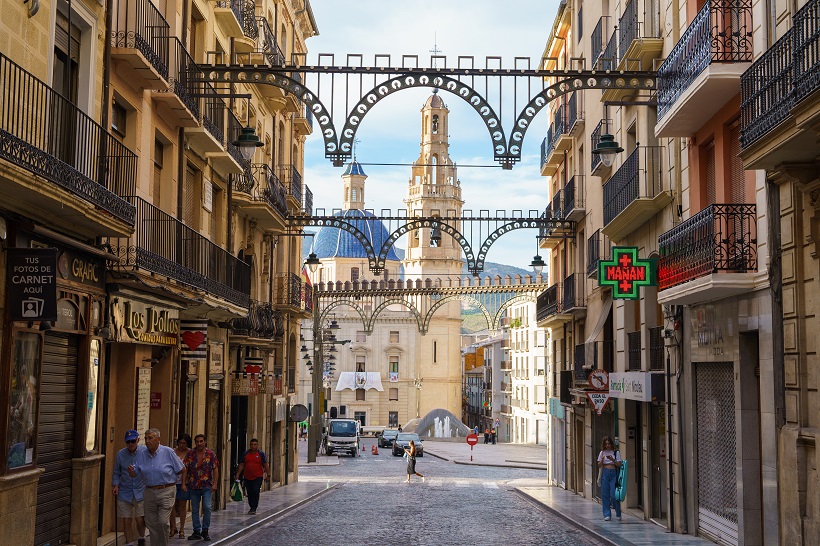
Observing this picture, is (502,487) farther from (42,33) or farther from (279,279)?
(42,33)

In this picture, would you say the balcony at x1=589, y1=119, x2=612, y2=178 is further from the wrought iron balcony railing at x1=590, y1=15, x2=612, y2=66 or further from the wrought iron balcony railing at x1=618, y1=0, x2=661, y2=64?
the wrought iron balcony railing at x1=618, y1=0, x2=661, y2=64

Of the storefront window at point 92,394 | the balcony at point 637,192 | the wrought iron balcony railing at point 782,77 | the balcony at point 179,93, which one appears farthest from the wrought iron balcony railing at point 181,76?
the wrought iron balcony railing at point 782,77

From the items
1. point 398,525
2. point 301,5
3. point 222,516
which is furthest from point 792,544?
point 301,5

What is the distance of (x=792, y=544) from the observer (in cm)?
1292

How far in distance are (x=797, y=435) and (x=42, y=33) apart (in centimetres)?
1002

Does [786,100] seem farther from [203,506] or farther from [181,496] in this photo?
[181,496]

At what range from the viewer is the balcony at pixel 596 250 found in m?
26.7

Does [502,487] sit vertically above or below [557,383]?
below

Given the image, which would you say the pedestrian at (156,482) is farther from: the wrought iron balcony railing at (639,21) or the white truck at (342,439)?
the white truck at (342,439)

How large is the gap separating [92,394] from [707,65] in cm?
983

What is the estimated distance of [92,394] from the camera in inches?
597

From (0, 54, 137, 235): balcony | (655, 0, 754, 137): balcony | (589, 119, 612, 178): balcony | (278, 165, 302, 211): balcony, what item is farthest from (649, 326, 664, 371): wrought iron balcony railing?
(278, 165, 302, 211): balcony

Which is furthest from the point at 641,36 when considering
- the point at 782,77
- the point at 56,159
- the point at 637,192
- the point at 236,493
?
the point at 56,159

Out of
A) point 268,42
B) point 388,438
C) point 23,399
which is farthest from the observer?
point 388,438
